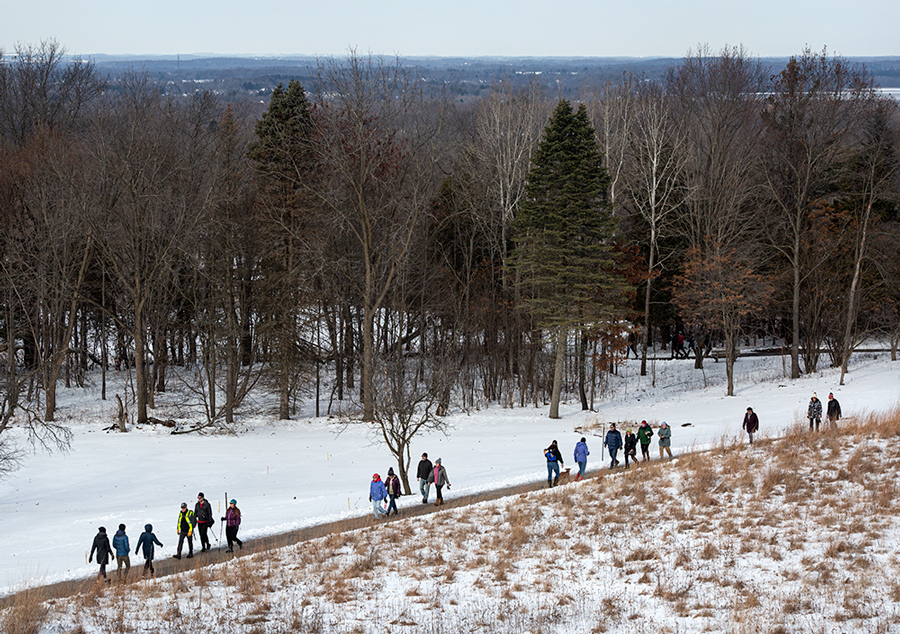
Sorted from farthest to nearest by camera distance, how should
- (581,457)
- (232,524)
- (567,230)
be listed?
(567,230), (581,457), (232,524)

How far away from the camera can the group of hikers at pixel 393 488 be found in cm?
1959

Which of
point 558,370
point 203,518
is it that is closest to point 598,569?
point 203,518

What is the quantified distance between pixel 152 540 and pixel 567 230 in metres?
24.1

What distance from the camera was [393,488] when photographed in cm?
2023

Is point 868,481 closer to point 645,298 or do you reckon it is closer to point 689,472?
point 689,472

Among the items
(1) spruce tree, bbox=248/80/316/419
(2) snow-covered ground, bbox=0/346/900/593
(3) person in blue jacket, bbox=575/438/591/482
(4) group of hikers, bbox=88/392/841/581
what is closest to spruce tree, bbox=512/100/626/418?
(2) snow-covered ground, bbox=0/346/900/593

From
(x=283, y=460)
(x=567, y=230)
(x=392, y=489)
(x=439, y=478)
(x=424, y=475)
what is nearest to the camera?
(x=392, y=489)

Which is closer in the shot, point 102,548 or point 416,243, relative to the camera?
point 102,548

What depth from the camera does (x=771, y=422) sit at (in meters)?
30.0

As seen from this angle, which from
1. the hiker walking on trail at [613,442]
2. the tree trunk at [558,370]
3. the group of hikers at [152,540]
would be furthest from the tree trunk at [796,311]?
the group of hikers at [152,540]

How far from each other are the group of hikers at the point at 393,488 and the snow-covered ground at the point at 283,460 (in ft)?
3.31

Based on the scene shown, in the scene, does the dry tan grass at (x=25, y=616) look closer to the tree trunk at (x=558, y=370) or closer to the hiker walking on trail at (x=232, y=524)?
the hiker walking on trail at (x=232, y=524)

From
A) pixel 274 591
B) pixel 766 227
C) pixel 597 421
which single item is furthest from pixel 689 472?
pixel 766 227

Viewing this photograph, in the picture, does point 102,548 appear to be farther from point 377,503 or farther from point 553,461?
point 553,461
